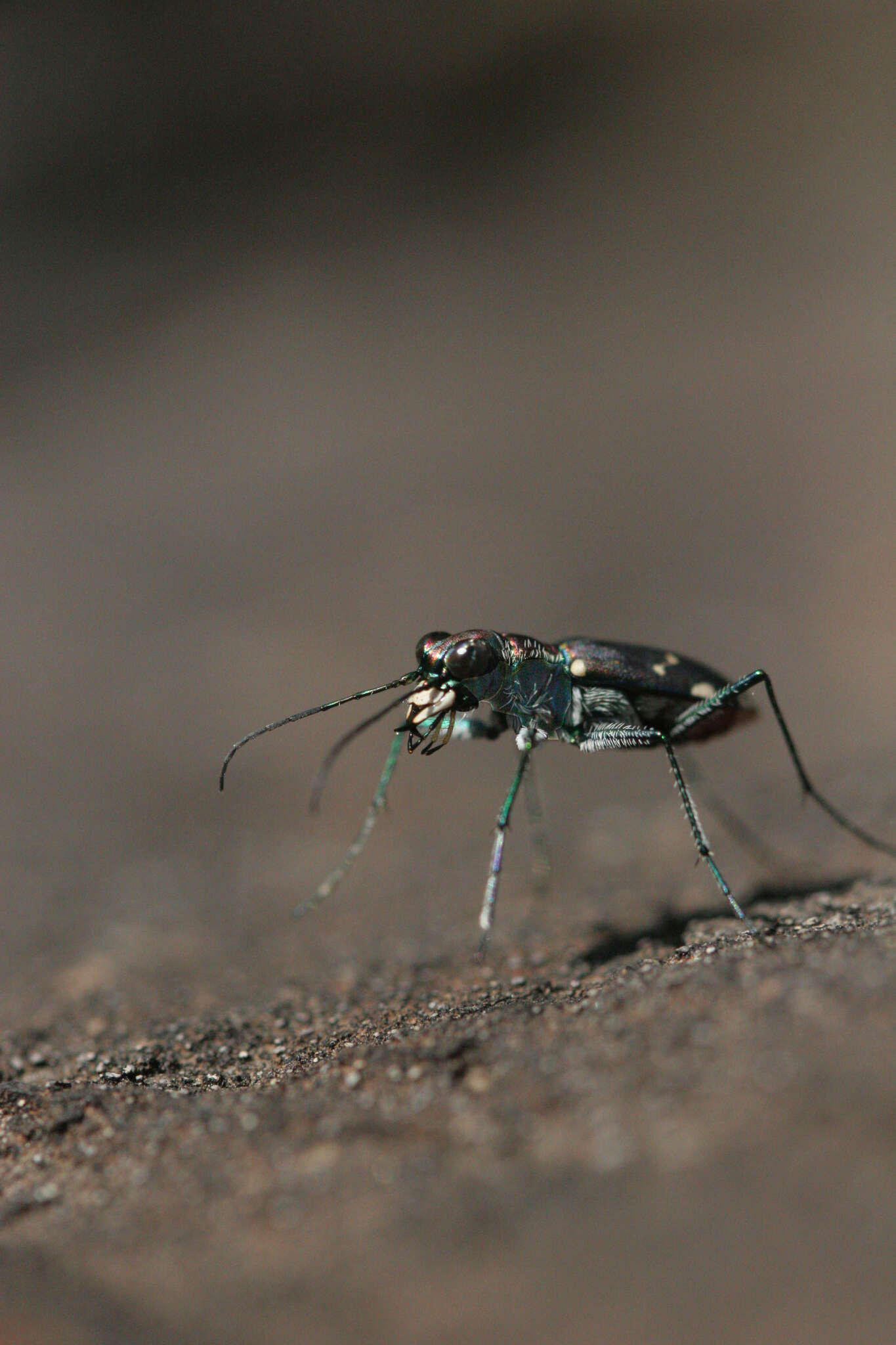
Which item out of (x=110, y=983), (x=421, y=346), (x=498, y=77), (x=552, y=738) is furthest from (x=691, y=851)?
(x=498, y=77)

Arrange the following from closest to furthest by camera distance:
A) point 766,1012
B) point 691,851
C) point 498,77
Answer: point 766,1012 → point 691,851 → point 498,77

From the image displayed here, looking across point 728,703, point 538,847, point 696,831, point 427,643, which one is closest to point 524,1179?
point 696,831

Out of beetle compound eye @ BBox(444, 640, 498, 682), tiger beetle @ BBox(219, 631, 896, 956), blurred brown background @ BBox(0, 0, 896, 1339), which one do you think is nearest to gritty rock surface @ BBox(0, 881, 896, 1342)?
tiger beetle @ BBox(219, 631, 896, 956)

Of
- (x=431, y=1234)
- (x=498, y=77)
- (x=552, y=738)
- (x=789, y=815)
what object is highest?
(x=498, y=77)

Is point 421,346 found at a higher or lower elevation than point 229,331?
lower

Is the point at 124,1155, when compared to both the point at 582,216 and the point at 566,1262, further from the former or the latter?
the point at 582,216

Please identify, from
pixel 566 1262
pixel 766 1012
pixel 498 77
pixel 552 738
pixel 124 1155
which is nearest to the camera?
pixel 566 1262

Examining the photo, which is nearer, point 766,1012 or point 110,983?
point 766,1012
